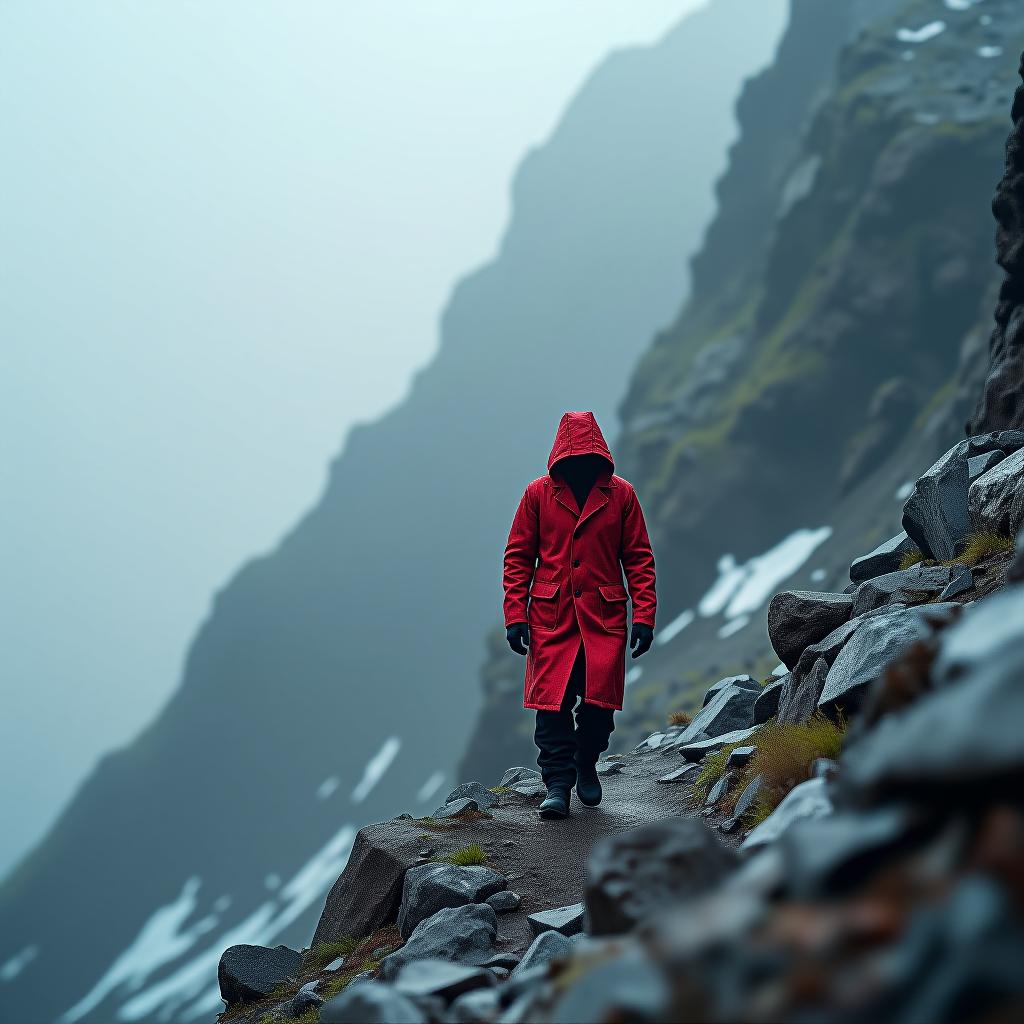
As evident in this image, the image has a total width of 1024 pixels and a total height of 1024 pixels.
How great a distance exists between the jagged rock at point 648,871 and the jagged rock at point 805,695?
381 centimetres

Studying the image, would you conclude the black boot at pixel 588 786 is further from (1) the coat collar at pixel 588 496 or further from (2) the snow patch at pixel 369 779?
(2) the snow patch at pixel 369 779

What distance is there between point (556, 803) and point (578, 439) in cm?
339

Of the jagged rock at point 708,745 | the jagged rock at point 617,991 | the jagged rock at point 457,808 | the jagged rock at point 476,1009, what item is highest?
the jagged rock at point 617,991

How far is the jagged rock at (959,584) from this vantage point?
774 cm

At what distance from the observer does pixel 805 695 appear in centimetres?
764

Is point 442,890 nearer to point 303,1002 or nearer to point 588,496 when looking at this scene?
point 303,1002

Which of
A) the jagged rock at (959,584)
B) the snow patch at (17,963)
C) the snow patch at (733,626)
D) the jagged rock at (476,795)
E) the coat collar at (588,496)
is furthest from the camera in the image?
the snow patch at (17,963)

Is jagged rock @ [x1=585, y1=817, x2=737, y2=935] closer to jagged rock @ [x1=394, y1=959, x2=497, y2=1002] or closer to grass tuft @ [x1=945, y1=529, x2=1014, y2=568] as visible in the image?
jagged rock @ [x1=394, y1=959, x2=497, y2=1002]

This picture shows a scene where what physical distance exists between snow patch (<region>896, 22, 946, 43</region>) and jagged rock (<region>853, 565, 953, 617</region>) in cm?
10268

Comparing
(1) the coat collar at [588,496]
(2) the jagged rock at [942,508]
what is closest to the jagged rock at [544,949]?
(1) the coat collar at [588,496]

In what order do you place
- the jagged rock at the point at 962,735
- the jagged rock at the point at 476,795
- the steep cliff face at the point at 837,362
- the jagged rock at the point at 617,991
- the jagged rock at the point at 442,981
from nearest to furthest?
1. the jagged rock at the point at 962,735
2. the jagged rock at the point at 617,991
3. the jagged rock at the point at 442,981
4. the jagged rock at the point at 476,795
5. the steep cliff face at the point at 837,362

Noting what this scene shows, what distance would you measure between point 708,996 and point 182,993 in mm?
146852

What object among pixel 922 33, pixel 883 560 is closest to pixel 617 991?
pixel 883 560

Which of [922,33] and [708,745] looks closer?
[708,745]
